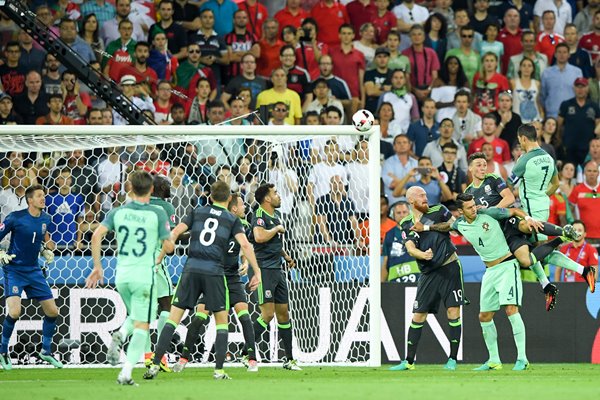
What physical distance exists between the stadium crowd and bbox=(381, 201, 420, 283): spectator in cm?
47

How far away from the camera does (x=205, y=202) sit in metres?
16.4

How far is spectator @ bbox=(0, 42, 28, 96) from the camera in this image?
18.5m

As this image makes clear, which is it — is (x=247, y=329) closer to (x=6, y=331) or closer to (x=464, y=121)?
(x=6, y=331)

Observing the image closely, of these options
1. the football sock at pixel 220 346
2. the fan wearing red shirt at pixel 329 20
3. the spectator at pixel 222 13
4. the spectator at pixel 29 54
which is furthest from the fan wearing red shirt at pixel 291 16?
the football sock at pixel 220 346

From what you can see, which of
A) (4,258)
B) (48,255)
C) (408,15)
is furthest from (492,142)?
(4,258)

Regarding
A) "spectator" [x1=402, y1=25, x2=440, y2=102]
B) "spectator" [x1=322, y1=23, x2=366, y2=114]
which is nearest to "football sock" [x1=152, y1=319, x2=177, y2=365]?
"spectator" [x1=322, y1=23, x2=366, y2=114]

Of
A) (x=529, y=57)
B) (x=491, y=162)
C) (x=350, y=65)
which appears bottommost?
(x=491, y=162)

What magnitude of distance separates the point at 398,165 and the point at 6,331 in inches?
277

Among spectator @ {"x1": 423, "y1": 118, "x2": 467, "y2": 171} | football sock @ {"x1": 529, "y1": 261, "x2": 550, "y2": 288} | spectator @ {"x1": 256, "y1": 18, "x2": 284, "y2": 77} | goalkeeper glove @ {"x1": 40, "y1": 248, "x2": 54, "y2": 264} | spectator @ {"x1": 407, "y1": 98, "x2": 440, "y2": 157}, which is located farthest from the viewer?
spectator @ {"x1": 256, "y1": 18, "x2": 284, "y2": 77}

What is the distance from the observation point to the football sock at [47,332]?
14.8 m

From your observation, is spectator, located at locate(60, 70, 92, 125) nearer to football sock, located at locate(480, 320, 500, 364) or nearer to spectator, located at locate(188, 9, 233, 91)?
spectator, located at locate(188, 9, 233, 91)

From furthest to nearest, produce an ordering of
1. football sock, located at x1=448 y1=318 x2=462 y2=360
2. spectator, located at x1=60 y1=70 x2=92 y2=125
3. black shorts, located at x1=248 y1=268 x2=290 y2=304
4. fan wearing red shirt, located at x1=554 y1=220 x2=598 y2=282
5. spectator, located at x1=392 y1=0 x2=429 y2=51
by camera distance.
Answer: spectator, located at x1=392 y1=0 x2=429 y2=51, spectator, located at x1=60 y1=70 x2=92 y2=125, fan wearing red shirt, located at x1=554 y1=220 x2=598 y2=282, black shorts, located at x1=248 y1=268 x2=290 y2=304, football sock, located at x1=448 y1=318 x2=462 y2=360

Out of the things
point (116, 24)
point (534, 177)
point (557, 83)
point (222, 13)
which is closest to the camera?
point (534, 177)

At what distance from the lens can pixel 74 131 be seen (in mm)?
14414
